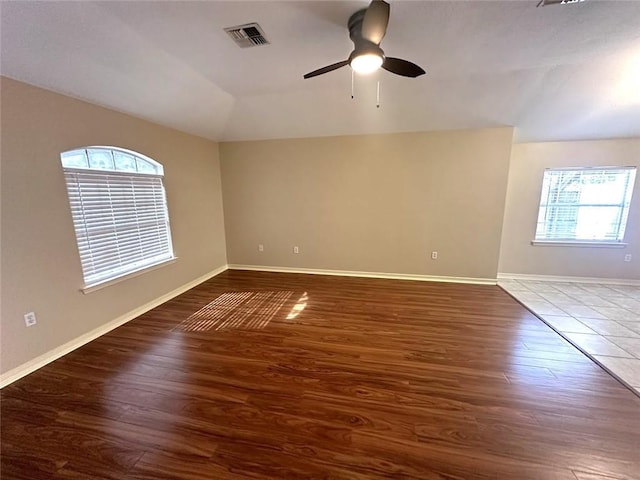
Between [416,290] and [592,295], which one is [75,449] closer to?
[416,290]

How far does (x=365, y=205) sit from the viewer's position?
4359 mm

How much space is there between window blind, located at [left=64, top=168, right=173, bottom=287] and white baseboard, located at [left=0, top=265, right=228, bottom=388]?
493mm

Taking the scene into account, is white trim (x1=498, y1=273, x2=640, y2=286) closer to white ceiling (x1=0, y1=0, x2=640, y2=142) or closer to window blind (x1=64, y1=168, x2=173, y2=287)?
white ceiling (x1=0, y1=0, x2=640, y2=142)

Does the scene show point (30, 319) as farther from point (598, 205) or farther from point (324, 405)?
point (598, 205)

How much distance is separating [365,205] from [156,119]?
314 cm

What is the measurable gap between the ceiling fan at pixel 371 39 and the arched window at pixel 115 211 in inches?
98.2

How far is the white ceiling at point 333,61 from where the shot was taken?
6.22ft

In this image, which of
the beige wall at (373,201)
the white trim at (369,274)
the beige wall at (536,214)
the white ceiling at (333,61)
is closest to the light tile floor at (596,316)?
the beige wall at (536,214)

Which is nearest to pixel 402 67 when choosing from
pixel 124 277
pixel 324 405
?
pixel 324 405

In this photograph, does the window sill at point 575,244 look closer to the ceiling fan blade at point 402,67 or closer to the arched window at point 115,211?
the ceiling fan blade at point 402,67

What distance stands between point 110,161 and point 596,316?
19.1 ft

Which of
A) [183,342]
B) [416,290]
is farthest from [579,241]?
[183,342]

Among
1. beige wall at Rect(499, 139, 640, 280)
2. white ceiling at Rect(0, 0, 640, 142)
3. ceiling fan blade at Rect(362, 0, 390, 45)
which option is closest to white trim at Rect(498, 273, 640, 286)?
beige wall at Rect(499, 139, 640, 280)

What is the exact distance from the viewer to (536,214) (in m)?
4.34
